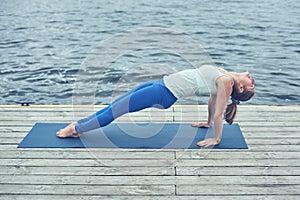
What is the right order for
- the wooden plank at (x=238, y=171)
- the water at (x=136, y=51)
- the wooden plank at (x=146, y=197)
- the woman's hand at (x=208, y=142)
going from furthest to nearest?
the water at (x=136, y=51), the woman's hand at (x=208, y=142), the wooden plank at (x=238, y=171), the wooden plank at (x=146, y=197)

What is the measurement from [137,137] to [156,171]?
0.72 meters

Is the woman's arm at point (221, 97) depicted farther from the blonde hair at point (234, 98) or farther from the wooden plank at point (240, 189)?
the wooden plank at point (240, 189)

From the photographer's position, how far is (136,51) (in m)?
10.9

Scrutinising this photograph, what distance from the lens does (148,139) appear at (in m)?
4.27

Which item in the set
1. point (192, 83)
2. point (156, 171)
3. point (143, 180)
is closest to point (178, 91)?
point (192, 83)

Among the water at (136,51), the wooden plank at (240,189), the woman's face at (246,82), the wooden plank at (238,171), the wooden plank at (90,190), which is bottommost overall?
the water at (136,51)

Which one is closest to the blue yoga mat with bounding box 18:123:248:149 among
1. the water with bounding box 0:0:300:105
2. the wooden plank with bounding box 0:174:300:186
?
the wooden plank with bounding box 0:174:300:186

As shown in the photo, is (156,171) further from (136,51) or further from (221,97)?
(136,51)

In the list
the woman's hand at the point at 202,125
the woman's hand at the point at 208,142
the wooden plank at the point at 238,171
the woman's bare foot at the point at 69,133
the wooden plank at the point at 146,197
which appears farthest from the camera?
the woman's hand at the point at 202,125

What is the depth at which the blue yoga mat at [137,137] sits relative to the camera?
13.5 feet

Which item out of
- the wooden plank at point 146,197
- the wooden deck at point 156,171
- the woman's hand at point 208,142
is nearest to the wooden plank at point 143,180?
the wooden deck at point 156,171

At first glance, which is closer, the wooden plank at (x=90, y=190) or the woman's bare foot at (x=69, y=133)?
the wooden plank at (x=90, y=190)

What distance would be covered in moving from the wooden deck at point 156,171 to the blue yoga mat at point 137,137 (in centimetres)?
10

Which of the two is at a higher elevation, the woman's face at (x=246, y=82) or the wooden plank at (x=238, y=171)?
the woman's face at (x=246, y=82)
